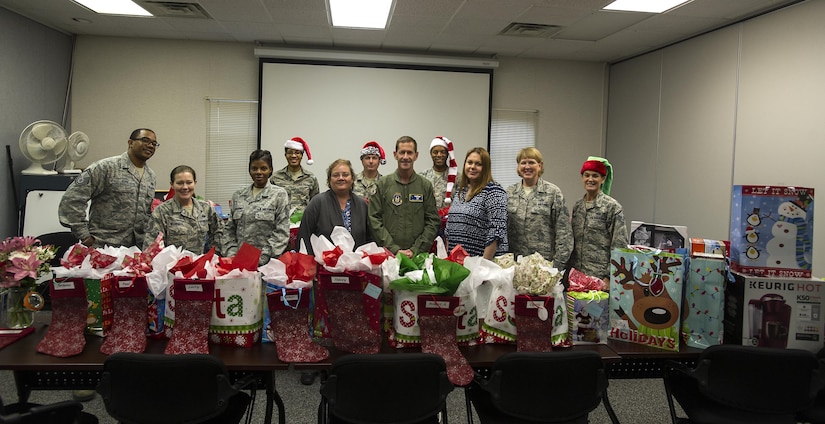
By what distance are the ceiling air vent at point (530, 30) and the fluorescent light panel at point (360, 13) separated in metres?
1.23

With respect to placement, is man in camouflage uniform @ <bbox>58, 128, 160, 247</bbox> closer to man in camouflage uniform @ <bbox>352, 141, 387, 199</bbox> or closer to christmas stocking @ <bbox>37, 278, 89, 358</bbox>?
man in camouflage uniform @ <bbox>352, 141, 387, 199</bbox>

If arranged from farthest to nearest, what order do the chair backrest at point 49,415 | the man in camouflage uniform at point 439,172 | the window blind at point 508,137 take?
the window blind at point 508,137
the man in camouflage uniform at point 439,172
the chair backrest at point 49,415

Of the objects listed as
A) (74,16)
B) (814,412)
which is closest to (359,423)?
(814,412)

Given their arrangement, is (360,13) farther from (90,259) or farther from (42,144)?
(90,259)

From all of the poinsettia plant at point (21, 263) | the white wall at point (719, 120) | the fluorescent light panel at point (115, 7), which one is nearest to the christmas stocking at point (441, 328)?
the poinsettia plant at point (21, 263)

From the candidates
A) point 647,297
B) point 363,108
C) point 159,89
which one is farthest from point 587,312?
point 159,89

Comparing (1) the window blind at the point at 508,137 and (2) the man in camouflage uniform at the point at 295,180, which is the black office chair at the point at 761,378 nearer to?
(2) the man in camouflage uniform at the point at 295,180

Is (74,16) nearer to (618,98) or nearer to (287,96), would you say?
(287,96)

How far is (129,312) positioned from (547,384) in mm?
1459

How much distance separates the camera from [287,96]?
6.06 meters

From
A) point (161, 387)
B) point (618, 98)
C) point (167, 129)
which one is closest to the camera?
point (161, 387)

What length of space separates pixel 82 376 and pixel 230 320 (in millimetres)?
529

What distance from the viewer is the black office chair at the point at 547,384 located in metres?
1.64

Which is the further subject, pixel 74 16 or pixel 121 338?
pixel 74 16
